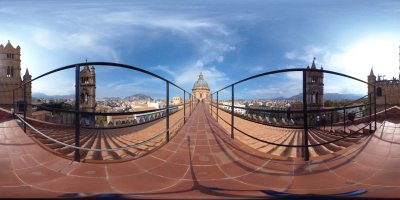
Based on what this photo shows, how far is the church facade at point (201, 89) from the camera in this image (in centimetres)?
5359

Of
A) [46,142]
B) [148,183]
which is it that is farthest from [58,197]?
[46,142]

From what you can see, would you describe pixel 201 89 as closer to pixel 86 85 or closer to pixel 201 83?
pixel 201 83

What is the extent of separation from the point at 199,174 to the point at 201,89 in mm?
53379

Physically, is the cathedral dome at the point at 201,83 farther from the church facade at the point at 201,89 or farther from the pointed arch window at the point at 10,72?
the pointed arch window at the point at 10,72

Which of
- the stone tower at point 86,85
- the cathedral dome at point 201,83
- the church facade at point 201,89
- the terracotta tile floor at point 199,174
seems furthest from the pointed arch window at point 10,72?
the terracotta tile floor at point 199,174

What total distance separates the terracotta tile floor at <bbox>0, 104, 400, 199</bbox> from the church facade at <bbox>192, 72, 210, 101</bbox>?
4946cm

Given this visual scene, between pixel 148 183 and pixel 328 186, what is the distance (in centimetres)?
122

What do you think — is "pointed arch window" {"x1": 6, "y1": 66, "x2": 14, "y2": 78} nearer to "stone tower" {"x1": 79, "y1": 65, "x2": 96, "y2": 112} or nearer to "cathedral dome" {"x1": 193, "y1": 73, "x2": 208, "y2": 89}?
"cathedral dome" {"x1": 193, "y1": 73, "x2": 208, "y2": 89}

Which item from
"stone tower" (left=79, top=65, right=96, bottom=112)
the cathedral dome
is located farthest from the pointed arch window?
"stone tower" (left=79, top=65, right=96, bottom=112)

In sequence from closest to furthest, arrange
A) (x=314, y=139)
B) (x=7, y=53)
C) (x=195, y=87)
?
(x=314, y=139) → (x=7, y=53) → (x=195, y=87)

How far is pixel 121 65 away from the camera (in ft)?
6.23

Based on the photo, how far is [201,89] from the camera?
5488 centimetres

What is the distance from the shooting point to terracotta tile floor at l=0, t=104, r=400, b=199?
1.36m

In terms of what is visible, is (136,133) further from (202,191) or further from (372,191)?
(372,191)
